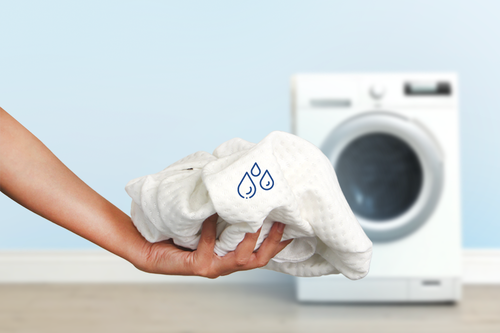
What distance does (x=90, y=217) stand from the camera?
621 millimetres

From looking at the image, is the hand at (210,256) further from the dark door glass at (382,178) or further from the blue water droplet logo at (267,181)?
the dark door glass at (382,178)

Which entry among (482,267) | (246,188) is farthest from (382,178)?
(246,188)

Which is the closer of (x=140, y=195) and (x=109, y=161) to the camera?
(x=140, y=195)

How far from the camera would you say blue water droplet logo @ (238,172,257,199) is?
0.48m

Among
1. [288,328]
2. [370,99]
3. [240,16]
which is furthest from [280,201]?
[240,16]

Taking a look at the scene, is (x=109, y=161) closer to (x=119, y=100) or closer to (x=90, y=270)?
(x=119, y=100)

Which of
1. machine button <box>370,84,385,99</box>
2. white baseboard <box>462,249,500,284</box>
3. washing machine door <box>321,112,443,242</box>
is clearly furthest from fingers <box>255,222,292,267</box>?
white baseboard <box>462,249,500,284</box>

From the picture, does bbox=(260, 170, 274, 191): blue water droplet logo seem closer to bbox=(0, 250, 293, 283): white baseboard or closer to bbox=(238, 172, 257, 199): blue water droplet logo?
bbox=(238, 172, 257, 199): blue water droplet logo

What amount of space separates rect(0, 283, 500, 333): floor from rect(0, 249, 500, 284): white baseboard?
0.06 metres

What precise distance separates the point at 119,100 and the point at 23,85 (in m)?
0.43

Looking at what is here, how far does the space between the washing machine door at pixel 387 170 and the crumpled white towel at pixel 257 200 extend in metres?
0.98

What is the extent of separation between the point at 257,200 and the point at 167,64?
1.64 metres

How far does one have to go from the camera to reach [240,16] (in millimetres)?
1972

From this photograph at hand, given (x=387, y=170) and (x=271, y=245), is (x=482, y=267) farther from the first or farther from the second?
(x=271, y=245)
